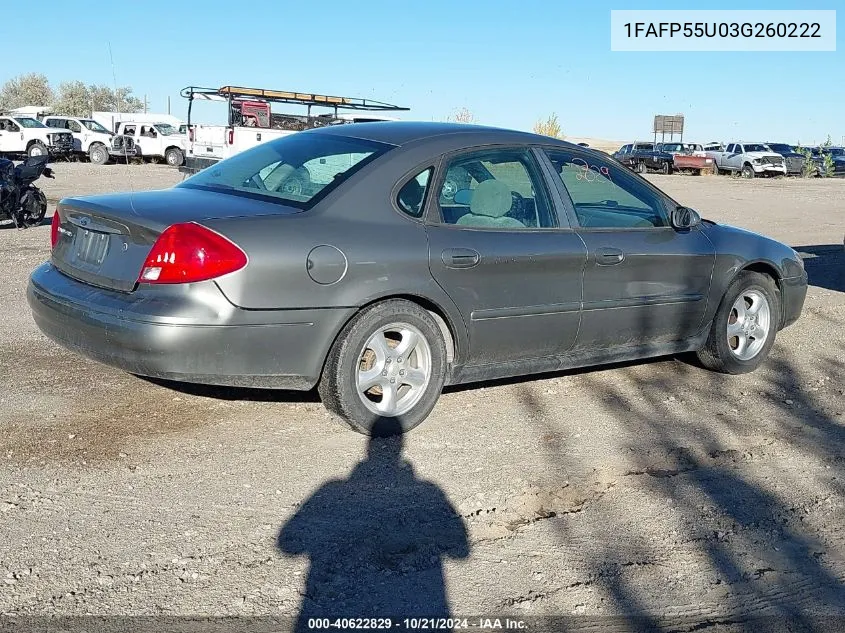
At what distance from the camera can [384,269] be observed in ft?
15.6

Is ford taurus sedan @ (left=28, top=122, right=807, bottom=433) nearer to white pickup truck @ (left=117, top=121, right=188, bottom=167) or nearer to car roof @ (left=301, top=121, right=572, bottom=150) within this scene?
car roof @ (left=301, top=121, right=572, bottom=150)

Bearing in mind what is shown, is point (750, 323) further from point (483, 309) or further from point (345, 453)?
point (345, 453)

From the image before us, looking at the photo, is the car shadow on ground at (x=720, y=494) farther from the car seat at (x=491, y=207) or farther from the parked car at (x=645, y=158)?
the parked car at (x=645, y=158)

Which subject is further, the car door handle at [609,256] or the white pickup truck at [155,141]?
the white pickup truck at [155,141]

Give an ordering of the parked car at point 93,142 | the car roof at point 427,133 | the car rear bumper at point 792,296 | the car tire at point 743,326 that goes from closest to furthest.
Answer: the car roof at point 427,133 → the car tire at point 743,326 → the car rear bumper at point 792,296 → the parked car at point 93,142

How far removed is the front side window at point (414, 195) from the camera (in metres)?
4.97

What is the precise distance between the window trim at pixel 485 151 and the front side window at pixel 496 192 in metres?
0.01

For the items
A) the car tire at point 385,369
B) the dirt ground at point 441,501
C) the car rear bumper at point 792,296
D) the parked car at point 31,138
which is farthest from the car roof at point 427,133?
the parked car at point 31,138

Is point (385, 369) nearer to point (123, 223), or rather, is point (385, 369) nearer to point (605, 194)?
point (123, 223)

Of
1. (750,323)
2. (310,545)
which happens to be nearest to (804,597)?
(310,545)

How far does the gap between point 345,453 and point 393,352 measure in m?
0.57

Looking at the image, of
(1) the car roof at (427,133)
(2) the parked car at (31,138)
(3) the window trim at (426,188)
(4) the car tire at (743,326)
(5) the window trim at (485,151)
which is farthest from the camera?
(2) the parked car at (31,138)

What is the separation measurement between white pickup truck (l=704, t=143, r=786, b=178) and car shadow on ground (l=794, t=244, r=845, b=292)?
30.7 metres

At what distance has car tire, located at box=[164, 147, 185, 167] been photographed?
36.9 metres
